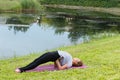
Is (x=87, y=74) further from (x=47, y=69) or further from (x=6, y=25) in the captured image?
(x=6, y=25)

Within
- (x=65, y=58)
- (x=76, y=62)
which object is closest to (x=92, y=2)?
(x=76, y=62)

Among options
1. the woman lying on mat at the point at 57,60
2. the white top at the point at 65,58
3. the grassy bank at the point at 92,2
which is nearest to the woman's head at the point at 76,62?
the woman lying on mat at the point at 57,60

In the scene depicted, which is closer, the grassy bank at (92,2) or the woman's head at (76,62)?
the woman's head at (76,62)

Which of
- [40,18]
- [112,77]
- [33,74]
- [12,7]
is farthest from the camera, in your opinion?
[12,7]

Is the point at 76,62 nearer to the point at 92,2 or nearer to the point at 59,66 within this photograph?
the point at 59,66

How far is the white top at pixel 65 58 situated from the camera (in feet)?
37.1

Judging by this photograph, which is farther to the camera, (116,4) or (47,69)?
(116,4)

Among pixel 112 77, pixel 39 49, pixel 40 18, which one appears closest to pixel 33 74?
pixel 112 77

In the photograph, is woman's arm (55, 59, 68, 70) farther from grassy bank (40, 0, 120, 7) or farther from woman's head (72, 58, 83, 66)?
grassy bank (40, 0, 120, 7)

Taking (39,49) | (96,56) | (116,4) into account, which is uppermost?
(96,56)

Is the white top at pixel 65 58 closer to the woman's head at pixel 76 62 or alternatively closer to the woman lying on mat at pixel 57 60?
the woman lying on mat at pixel 57 60

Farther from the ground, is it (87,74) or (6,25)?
(87,74)

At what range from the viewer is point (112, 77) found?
10156mm

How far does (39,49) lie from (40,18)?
19.4 meters
